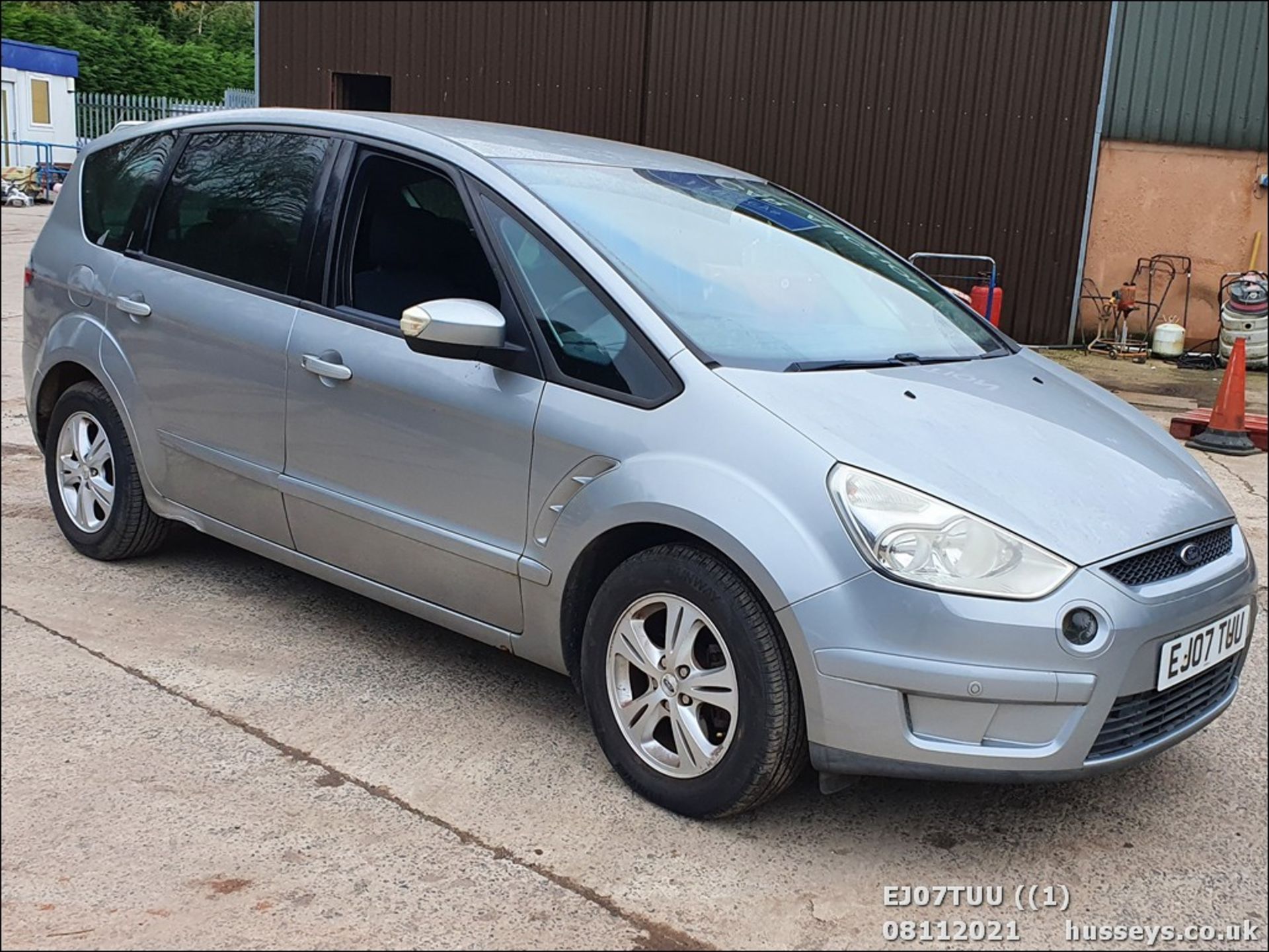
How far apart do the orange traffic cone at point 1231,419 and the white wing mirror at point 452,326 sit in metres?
5.68

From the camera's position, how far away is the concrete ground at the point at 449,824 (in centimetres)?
265

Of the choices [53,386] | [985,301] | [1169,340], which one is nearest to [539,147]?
[53,386]

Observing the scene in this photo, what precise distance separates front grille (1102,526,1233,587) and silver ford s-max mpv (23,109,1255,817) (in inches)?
0.4

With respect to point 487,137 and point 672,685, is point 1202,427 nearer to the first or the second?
point 487,137

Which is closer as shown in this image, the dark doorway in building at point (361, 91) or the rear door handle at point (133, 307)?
the rear door handle at point (133, 307)

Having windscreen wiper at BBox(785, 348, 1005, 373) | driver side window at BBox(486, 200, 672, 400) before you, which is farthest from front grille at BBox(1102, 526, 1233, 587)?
driver side window at BBox(486, 200, 672, 400)

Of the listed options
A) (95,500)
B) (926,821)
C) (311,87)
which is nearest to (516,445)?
(926,821)

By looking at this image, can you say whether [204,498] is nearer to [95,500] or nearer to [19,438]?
[95,500]

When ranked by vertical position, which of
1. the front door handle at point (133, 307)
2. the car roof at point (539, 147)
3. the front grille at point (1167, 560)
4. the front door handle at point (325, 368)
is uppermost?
the car roof at point (539, 147)

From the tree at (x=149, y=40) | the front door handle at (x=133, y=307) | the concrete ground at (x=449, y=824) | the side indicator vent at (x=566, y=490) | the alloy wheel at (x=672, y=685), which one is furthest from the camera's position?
the tree at (x=149, y=40)

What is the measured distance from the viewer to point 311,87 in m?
15.4

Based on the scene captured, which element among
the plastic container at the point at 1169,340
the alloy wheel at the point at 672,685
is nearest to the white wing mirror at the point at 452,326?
the alloy wheel at the point at 672,685

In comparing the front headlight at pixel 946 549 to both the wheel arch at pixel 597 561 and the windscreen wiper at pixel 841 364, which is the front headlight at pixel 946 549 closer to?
the wheel arch at pixel 597 561

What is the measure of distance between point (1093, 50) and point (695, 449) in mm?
10022
